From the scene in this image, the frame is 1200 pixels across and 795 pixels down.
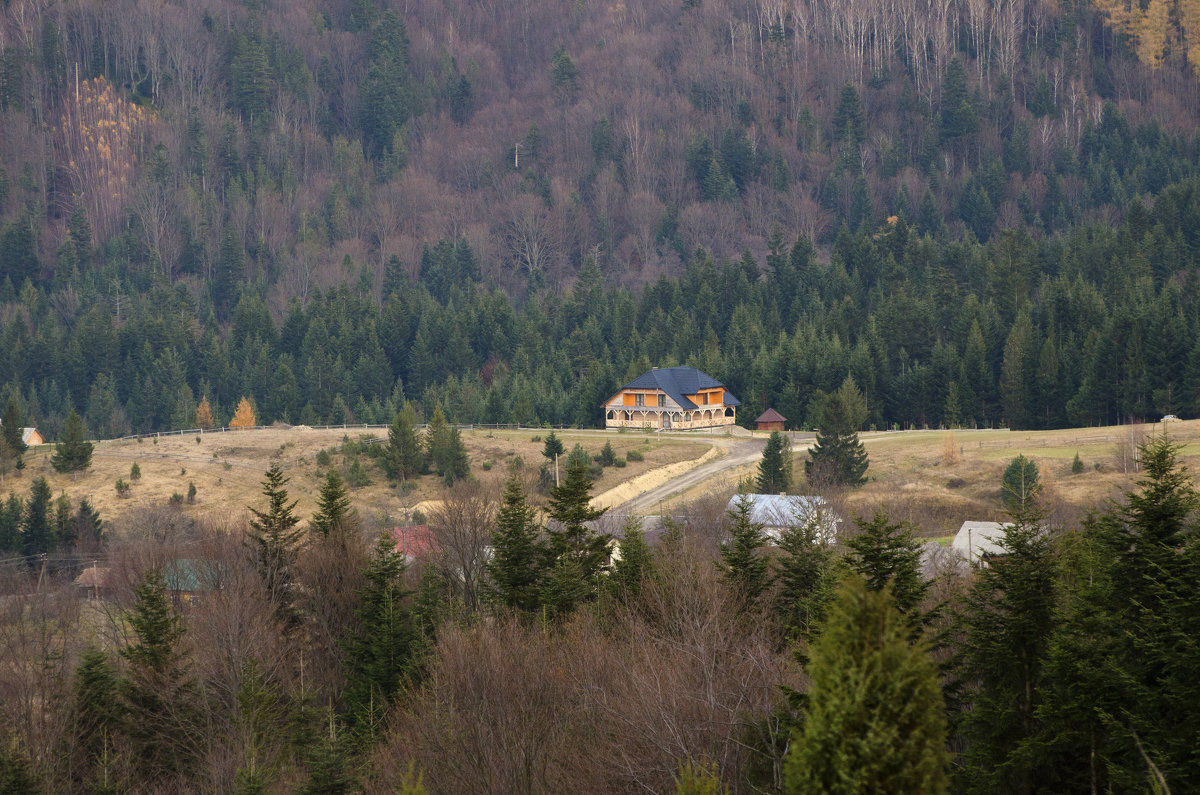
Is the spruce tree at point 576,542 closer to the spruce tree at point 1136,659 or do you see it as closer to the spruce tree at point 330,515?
the spruce tree at point 330,515

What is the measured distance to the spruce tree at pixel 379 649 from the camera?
36062mm

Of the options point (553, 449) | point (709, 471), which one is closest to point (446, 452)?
point (553, 449)

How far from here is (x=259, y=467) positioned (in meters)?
86.9

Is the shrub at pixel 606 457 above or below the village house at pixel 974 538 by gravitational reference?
above

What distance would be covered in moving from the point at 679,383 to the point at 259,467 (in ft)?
110

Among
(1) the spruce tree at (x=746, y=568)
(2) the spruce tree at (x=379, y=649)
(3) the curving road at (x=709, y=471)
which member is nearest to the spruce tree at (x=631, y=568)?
(1) the spruce tree at (x=746, y=568)

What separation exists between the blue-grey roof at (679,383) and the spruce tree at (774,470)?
24528 mm

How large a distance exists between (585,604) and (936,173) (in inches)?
6695

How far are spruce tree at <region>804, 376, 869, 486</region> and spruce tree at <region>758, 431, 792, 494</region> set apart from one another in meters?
1.99

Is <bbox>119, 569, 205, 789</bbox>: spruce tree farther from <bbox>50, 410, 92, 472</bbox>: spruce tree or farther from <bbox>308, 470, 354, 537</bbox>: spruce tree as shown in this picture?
<bbox>50, 410, 92, 472</bbox>: spruce tree

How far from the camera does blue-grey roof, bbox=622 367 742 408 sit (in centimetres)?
9662

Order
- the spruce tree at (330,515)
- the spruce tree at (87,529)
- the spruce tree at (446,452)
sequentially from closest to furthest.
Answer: the spruce tree at (330,515), the spruce tree at (87,529), the spruce tree at (446,452)

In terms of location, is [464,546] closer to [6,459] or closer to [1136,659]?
[1136,659]

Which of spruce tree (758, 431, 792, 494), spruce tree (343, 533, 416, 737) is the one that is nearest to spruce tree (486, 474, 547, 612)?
spruce tree (343, 533, 416, 737)
